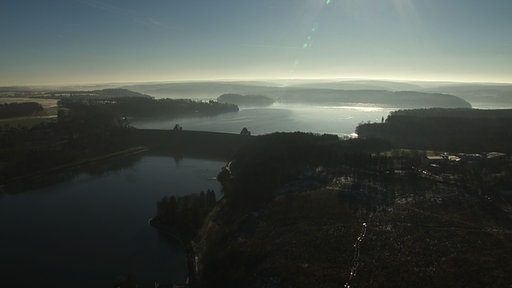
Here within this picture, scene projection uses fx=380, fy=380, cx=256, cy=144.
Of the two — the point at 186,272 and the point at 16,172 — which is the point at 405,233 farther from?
the point at 16,172

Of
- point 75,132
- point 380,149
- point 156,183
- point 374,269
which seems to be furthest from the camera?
point 75,132

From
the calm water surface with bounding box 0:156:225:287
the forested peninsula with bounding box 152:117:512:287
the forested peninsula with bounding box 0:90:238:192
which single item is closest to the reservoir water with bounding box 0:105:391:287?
the calm water surface with bounding box 0:156:225:287

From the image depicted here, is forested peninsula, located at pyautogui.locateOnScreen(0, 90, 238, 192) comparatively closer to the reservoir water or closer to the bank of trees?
the reservoir water

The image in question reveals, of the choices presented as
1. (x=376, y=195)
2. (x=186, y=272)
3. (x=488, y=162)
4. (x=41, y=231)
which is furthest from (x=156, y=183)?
(x=488, y=162)

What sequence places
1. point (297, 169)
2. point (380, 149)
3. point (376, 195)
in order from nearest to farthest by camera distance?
point (376, 195), point (297, 169), point (380, 149)

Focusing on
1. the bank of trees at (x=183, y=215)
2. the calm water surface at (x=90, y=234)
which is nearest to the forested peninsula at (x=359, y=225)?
the bank of trees at (x=183, y=215)

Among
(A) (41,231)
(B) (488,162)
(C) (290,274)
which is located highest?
(B) (488,162)

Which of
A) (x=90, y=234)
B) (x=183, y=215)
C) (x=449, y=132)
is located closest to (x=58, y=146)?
(x=90, y=234)

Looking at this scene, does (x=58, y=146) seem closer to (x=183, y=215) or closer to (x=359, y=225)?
(x=183, y=215)
